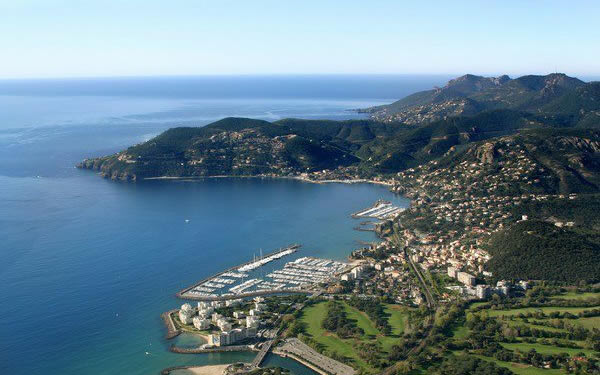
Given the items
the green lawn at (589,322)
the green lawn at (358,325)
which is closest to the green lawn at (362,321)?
the green lawn at (358,325)

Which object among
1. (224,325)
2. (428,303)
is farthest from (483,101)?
(224,325)

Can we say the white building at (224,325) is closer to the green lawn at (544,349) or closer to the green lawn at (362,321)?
the green lawn at (362,321)

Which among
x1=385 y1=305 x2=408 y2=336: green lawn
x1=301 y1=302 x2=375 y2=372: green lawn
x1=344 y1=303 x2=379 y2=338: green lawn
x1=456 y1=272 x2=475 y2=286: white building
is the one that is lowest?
x1=301 y1=302 x2=375 y2=372: green lawn

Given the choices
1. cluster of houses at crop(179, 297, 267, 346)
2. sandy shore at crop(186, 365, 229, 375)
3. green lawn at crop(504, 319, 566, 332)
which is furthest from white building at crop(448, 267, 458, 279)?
sandy shore at crop(186, 365, 229, 375)

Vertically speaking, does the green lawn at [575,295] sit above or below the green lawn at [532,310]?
above

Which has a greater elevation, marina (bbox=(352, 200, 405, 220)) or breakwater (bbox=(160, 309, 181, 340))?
marina (bbox=(352, 200, 405, 220))

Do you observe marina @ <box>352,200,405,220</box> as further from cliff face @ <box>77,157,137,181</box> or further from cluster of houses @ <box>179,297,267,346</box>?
cliff face @ <box>77,157,137,181</box>
